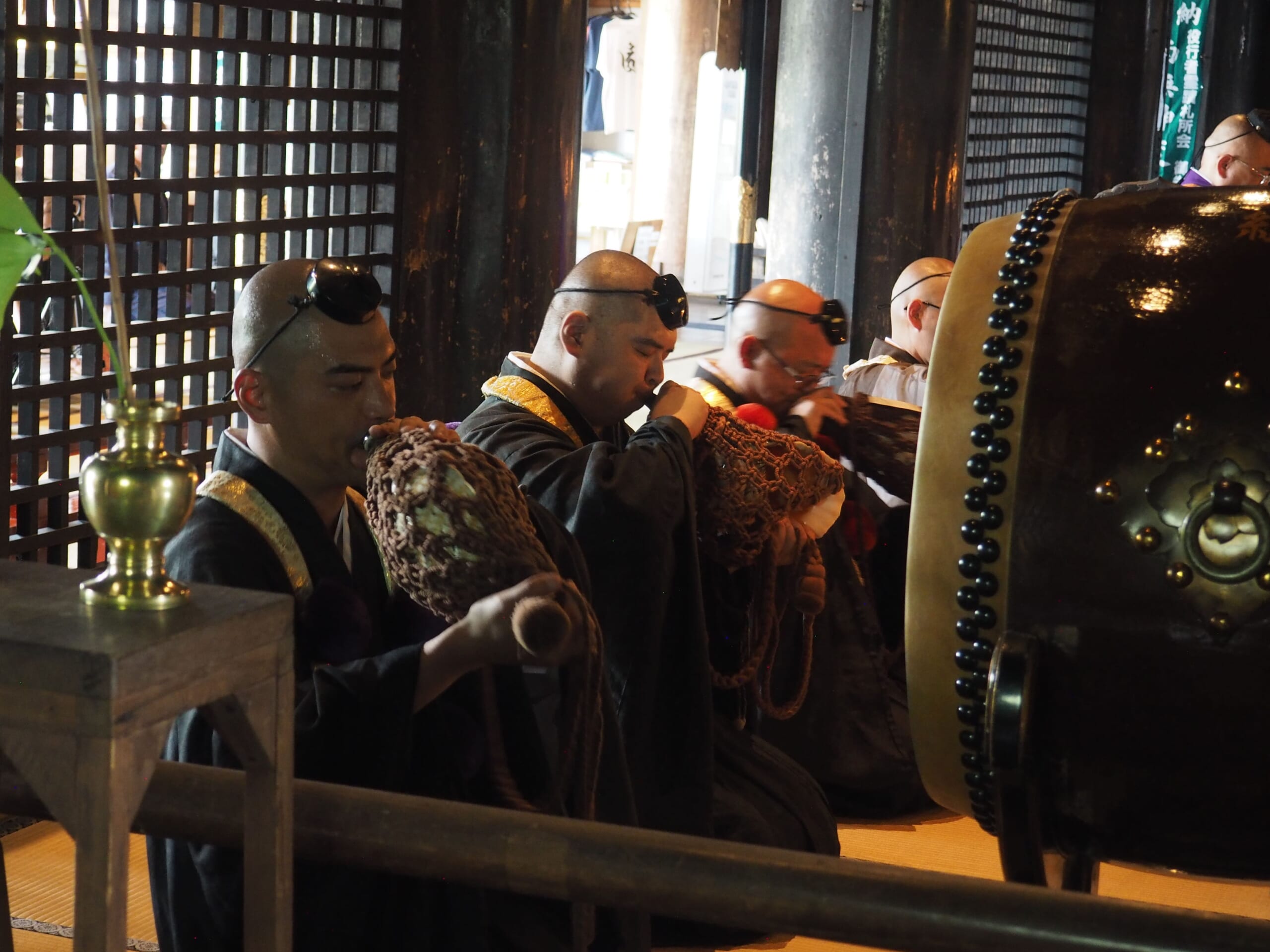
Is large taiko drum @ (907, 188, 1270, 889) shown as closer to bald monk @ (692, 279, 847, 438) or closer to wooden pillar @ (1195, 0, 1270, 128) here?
bald monk @ (692, 279, 847, 438)

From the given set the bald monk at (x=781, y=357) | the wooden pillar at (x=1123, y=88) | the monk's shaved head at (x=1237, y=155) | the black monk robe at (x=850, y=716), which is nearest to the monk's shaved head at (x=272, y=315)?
the bald monk at (x=781, y=357)

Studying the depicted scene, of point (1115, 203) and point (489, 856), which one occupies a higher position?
point (1115, 203)

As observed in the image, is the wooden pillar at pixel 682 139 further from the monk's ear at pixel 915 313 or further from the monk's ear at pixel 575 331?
the monk's ear at pixel 575 331

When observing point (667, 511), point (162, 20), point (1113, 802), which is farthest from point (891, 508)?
point (1113, 802)

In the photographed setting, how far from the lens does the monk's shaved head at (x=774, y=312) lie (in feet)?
10.3

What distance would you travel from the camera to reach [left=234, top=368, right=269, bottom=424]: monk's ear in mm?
1951

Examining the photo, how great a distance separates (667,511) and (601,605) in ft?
0.65

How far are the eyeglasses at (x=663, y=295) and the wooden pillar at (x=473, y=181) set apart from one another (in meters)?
0.81

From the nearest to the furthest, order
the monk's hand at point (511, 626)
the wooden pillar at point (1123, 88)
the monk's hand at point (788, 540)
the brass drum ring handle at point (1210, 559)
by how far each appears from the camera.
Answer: the brass drum ring handle at point (1210, 559) → the monk's hand at point (511, 626) → the monk's hand at point (788, 540) → the wooden pillar at point (1123, 88)

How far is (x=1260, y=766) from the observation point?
1422mm

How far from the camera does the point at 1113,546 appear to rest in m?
1.43

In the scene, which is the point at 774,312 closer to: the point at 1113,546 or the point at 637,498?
the point at 637,498

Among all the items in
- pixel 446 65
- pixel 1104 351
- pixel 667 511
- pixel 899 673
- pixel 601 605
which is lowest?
pixel 899 673

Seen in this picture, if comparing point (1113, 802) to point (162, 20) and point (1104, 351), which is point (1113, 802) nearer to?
point (1104, 351)
